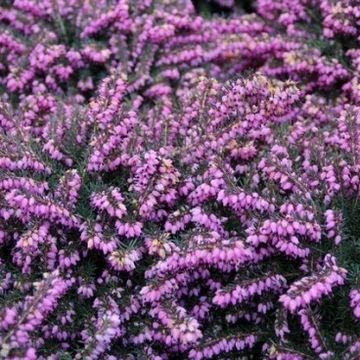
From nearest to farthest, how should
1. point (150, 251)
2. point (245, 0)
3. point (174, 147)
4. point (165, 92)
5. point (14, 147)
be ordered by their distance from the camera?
point (150, 251)
point (14, 147)
point (174, 147)
point (165, 92)
point (245, 0)

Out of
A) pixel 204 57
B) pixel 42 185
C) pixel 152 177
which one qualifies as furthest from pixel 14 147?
pixel 204 57

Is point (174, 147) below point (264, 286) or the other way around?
the other way around

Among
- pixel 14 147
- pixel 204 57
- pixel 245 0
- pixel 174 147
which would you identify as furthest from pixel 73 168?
pixel 245 0

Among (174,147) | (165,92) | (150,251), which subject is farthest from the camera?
(165,92)

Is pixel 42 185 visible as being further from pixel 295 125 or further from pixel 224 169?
pixel 295 125

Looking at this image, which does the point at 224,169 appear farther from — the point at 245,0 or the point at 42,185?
the point at 245,0

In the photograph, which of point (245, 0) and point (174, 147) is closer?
point (174, 147)
